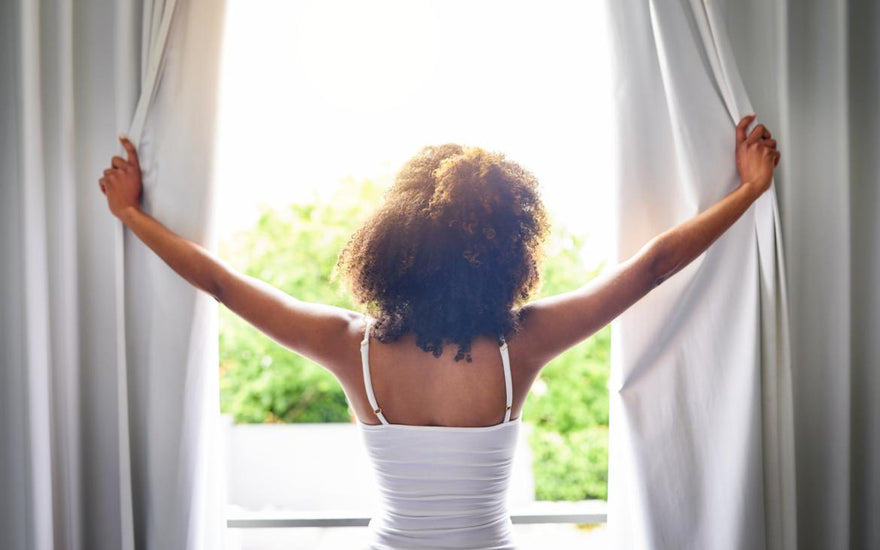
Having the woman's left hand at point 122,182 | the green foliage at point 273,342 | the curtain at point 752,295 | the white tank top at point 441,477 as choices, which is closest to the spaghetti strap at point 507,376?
the white tank top at point 441,477

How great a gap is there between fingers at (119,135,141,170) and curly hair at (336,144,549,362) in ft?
2.09

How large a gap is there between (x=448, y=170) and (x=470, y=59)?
0.68 m

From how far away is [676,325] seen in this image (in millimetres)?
1492

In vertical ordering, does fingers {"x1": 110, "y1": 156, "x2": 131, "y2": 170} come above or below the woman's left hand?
above

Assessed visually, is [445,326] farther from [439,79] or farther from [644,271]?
[439,79]

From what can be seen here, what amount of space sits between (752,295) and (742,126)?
0.40 m

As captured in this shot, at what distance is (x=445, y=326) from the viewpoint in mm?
1186

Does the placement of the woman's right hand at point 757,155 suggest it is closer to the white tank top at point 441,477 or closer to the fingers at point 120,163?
the white tank top at point 441,477

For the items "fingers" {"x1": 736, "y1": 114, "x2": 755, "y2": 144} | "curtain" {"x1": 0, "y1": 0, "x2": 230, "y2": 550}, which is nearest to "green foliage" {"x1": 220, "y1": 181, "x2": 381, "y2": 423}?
"curtain" {"x1": 0, "y1": 0, "x2": 230, "y2": 550}

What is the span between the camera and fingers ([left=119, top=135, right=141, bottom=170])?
56.9 inches

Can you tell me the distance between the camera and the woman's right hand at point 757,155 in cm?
141

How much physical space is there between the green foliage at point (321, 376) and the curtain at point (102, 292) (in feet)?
12.2

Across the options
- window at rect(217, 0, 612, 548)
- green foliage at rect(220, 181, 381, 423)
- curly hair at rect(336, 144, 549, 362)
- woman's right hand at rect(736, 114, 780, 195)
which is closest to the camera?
curly hair at rect(336, 144, 549, 362)

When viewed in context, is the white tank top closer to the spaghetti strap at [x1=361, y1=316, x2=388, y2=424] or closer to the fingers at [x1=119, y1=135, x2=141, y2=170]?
the spaghetti strap at [x1=361, y1=316, x2=388, y2=424]
